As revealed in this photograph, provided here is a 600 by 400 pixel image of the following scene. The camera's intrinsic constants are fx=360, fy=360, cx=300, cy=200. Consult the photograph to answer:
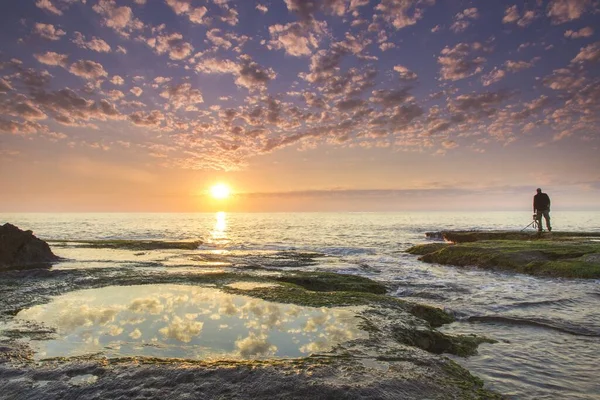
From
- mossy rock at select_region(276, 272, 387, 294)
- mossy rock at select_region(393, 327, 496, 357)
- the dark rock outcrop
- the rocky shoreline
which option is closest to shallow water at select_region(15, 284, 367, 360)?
the rocky shoreline

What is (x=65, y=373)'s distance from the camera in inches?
217

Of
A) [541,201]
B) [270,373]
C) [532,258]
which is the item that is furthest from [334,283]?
[541,201]

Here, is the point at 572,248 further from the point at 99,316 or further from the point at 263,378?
Answer: the point at 99,316

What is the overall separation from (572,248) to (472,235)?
20461 millimetres

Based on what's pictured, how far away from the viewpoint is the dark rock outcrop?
65.0ft

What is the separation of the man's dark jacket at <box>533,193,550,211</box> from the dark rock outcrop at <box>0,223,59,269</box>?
38.8m

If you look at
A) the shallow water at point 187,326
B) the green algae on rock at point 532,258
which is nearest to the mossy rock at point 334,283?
the shallow water at point 187,326

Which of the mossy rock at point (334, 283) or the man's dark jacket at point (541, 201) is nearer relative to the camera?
the mossy rock at point (334, 283)

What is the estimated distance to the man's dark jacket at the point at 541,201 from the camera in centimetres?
3253

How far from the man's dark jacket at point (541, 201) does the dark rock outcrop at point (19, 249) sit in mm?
38757

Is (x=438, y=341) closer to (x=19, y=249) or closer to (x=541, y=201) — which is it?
(x=19, y=249)

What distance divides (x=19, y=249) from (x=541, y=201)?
40012 millimetres

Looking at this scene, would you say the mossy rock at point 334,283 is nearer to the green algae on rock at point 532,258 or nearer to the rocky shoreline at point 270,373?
the rocky shoreline at point 270,373

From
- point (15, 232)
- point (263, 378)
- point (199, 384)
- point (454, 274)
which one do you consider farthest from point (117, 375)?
point (15, 232)
